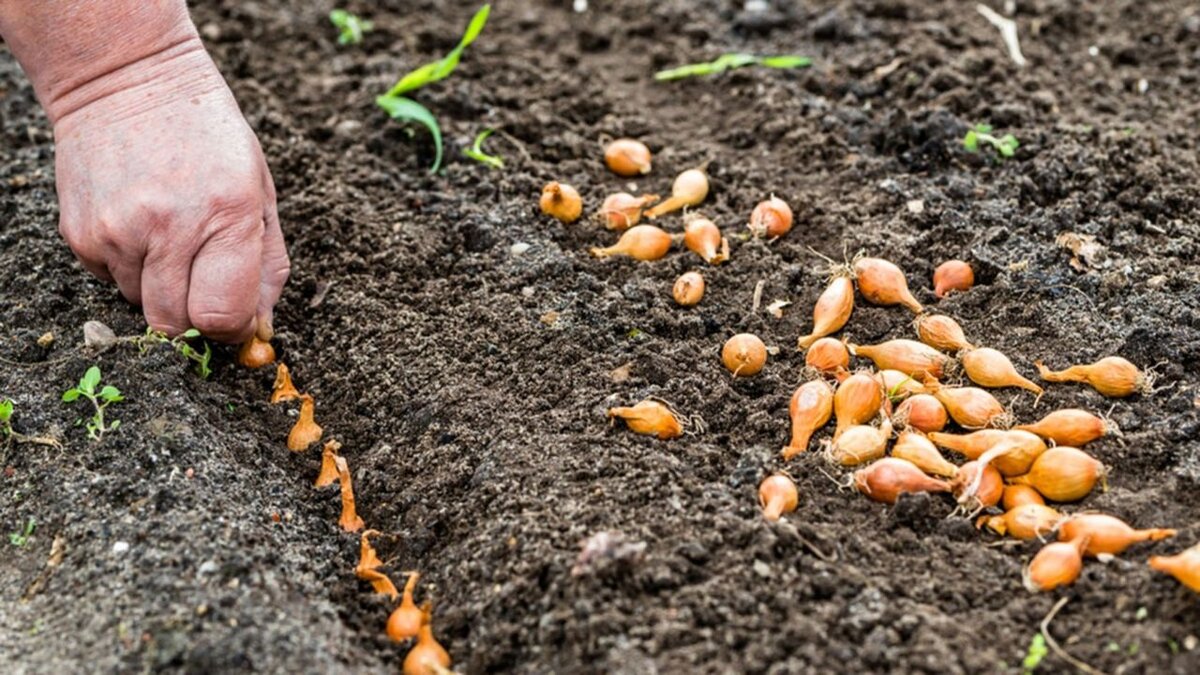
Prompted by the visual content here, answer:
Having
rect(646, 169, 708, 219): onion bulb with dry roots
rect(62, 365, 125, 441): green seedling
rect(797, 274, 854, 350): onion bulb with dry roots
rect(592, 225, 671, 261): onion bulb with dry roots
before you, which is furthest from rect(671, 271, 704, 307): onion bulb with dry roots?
rect(62, 365, 125, 441): green seedling

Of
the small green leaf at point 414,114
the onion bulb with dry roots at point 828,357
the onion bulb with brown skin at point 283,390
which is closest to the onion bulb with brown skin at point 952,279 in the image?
the onion bulb with dry roots at point 828,357

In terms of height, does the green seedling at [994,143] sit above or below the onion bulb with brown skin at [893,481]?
above

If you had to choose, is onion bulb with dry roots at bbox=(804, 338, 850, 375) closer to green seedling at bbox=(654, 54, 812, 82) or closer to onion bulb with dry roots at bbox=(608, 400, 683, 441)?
onion bulb with dry roots at bbox=(608, 400, 683, 441)

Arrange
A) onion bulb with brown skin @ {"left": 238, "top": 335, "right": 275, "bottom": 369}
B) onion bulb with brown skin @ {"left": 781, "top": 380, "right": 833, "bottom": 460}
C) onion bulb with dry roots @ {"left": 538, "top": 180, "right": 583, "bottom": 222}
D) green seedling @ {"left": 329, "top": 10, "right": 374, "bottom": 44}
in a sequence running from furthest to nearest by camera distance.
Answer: green seedling @ {"left": 329, "top": 10, "right": 374, "bottom": 44}, onion bulb with dry roots @ {"left": 538, "top": 180, "right": 583, "bottom": 222}, onion bulb with brown skin @ {"left": 238, "top": 335, "right": 275, "bottom": 369}, onion bulb with brown skin @ {"left": 781, "top": 380, "right": 833, "bottom": 460}

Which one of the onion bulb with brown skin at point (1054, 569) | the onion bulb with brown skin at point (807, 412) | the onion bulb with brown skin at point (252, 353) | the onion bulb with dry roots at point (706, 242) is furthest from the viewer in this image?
the onion bulb with dry roots at point (706, 242)

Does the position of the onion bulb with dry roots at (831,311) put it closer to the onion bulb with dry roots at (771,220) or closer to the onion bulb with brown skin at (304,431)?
the onion bulb with dry roots at (771,220)

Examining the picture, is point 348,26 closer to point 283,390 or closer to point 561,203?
point 561,203
